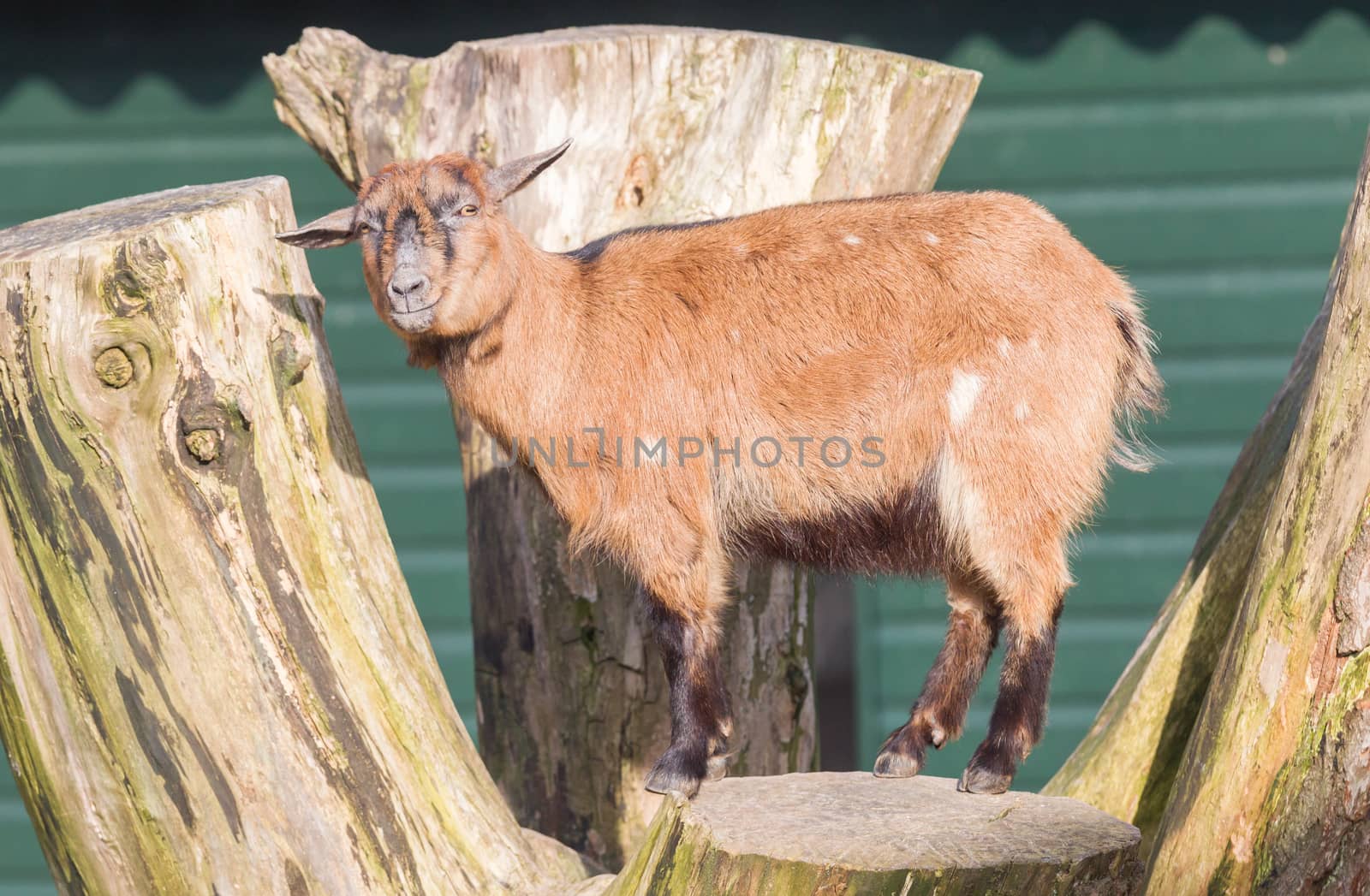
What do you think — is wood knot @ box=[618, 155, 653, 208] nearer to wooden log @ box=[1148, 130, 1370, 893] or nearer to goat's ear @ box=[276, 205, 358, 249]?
goat's ear @ box=[276, 205, 358, 249]

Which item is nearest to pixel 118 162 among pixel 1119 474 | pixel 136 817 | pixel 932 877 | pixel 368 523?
pixel 368 523

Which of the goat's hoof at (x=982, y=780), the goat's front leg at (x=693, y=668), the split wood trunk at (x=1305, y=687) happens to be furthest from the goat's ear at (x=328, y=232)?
the split wood trunk at (x=1305, y=687)

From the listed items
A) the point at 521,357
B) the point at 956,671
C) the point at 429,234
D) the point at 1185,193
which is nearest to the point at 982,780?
the point at 956,671

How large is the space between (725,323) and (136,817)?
1896mm

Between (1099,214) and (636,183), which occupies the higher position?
(636,183)

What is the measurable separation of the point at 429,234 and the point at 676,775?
1.52m

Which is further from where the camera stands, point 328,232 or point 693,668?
point 693,668

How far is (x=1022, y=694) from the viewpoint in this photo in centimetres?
367

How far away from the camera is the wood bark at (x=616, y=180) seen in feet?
14.8

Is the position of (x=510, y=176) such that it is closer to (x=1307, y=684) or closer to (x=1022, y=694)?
(x=1022, y=694)

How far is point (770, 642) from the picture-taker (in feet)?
15.0

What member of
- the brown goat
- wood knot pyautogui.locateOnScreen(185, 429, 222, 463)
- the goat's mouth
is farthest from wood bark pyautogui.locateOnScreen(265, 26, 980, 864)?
wood knot pyautogui.locateOnScreen(185, 429, 222, 463)

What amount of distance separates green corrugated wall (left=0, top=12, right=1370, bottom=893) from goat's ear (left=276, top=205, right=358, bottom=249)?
2.88 meters

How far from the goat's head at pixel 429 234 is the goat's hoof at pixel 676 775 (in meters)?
1.24
